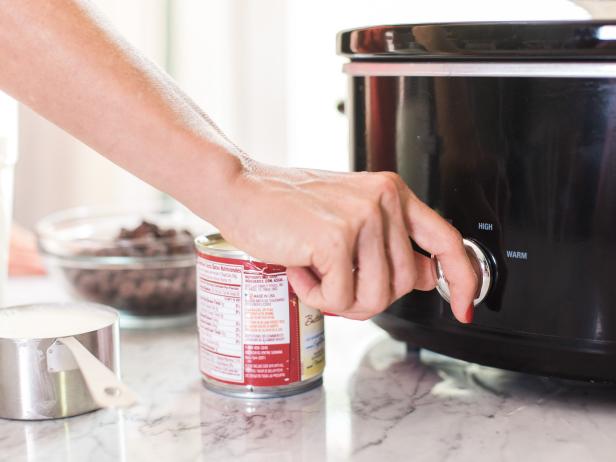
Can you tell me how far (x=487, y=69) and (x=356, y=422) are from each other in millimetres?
290

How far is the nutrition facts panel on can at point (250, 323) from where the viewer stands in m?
0.74

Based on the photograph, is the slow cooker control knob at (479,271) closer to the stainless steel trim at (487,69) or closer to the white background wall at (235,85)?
the stainless steel trim at (487,69)

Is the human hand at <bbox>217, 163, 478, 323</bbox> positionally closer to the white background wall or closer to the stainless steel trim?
the stainless steel trim

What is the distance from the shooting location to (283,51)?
7.14 feet

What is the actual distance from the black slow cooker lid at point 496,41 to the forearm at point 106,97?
0.63 feet

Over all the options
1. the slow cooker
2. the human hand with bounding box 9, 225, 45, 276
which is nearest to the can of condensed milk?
the slow cooker

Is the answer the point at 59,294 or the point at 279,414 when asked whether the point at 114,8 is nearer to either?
the point at 59,294

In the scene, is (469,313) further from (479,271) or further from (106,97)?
(106,97)

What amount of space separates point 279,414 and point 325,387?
0.24 feet

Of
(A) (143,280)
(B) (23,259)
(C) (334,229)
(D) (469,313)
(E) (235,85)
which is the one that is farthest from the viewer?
(E) (235,85)

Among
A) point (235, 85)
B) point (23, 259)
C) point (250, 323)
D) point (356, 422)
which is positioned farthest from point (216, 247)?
point (235, 85)

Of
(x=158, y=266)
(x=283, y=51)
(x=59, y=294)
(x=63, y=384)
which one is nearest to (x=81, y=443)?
(x=63, y=384)

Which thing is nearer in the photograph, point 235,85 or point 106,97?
point 106,97

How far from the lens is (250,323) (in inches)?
29.4
